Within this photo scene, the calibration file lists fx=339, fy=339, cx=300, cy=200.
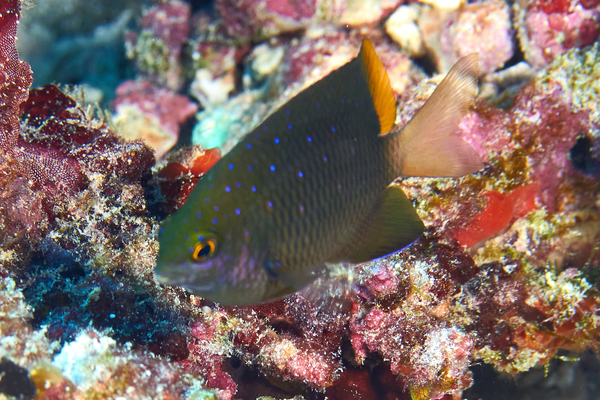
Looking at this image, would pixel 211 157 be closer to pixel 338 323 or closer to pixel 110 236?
Answer: pixel 110 236

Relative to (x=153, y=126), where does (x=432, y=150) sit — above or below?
below

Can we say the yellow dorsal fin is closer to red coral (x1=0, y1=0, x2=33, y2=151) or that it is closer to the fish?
the fish

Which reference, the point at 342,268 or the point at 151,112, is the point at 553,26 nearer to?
the point at 342,268

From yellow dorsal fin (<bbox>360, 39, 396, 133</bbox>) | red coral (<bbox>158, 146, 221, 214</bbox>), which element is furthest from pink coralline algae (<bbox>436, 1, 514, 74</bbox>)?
red coral (<bbox>158, 146, 221, 214</bbox>)

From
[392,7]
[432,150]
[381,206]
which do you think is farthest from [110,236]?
[392,7]

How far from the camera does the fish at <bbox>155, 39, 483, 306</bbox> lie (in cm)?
152

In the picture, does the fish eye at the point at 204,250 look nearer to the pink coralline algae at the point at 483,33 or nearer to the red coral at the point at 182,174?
the red coral at the point at 182,174

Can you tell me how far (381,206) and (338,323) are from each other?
121cm

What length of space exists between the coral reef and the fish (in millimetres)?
546

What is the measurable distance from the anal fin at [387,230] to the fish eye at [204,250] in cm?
69

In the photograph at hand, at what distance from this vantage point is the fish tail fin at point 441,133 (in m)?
1.99

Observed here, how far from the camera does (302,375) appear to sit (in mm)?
2703

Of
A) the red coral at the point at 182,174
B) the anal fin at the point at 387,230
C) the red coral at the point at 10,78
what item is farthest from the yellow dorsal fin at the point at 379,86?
the red coral at the point at 10,78

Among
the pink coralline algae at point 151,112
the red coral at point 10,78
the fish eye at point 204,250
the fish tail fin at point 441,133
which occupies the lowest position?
the fish eye at point 204,250
